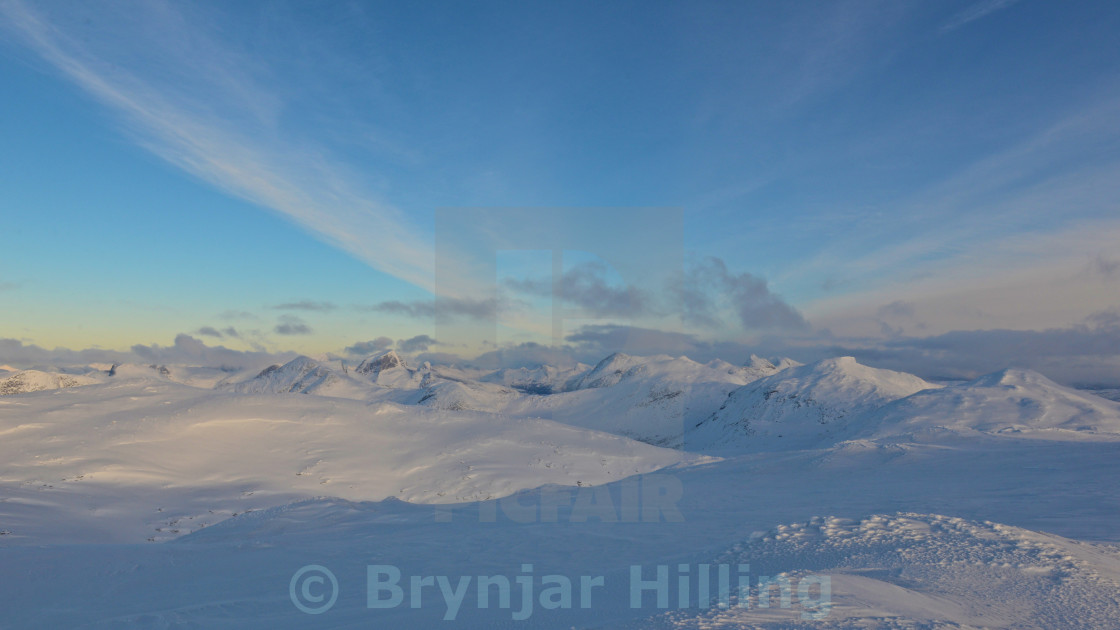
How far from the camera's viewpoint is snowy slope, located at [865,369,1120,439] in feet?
171

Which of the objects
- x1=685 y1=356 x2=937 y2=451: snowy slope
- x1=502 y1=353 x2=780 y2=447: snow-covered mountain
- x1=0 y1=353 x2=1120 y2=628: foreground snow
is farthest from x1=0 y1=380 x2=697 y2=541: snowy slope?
x1=502 y1=353 x2=780 y2=447: snow-covered mountain

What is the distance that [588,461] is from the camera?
33188 mm

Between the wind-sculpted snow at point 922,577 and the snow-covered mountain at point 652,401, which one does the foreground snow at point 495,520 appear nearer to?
the wind-sculpted snow at point 922,577

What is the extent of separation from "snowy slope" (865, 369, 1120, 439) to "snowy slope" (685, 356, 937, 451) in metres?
9.01

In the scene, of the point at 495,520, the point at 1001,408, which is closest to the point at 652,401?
the point at 1001,408

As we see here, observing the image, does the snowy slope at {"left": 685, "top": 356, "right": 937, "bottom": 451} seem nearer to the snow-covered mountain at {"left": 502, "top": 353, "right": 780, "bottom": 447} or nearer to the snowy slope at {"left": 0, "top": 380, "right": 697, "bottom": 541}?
the snow-covered mountain at {"left": 502, "top": 353, "right": 780, "bottom": 447}

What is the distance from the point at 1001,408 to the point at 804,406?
31.4 metres

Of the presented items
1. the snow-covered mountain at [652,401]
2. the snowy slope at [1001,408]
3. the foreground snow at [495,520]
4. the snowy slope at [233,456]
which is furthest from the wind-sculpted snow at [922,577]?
the snow-covered mountain at [652,401]

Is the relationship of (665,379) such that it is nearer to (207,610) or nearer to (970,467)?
(970,467)

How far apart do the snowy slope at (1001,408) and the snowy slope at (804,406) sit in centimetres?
901

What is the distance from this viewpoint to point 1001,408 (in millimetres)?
56500

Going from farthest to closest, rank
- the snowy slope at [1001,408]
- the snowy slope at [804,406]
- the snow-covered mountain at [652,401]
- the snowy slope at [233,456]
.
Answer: the snow-covered mountain at [652,401] < the snowy slope at [804,406] < the snowy slope at [1001,408] < the snowy slope at [233,456]

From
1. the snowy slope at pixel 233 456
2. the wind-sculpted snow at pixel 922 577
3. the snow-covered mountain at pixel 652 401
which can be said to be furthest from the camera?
the snow-covered mountain at pixel 652 401

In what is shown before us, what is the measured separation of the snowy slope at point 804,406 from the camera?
77375 millimetres
